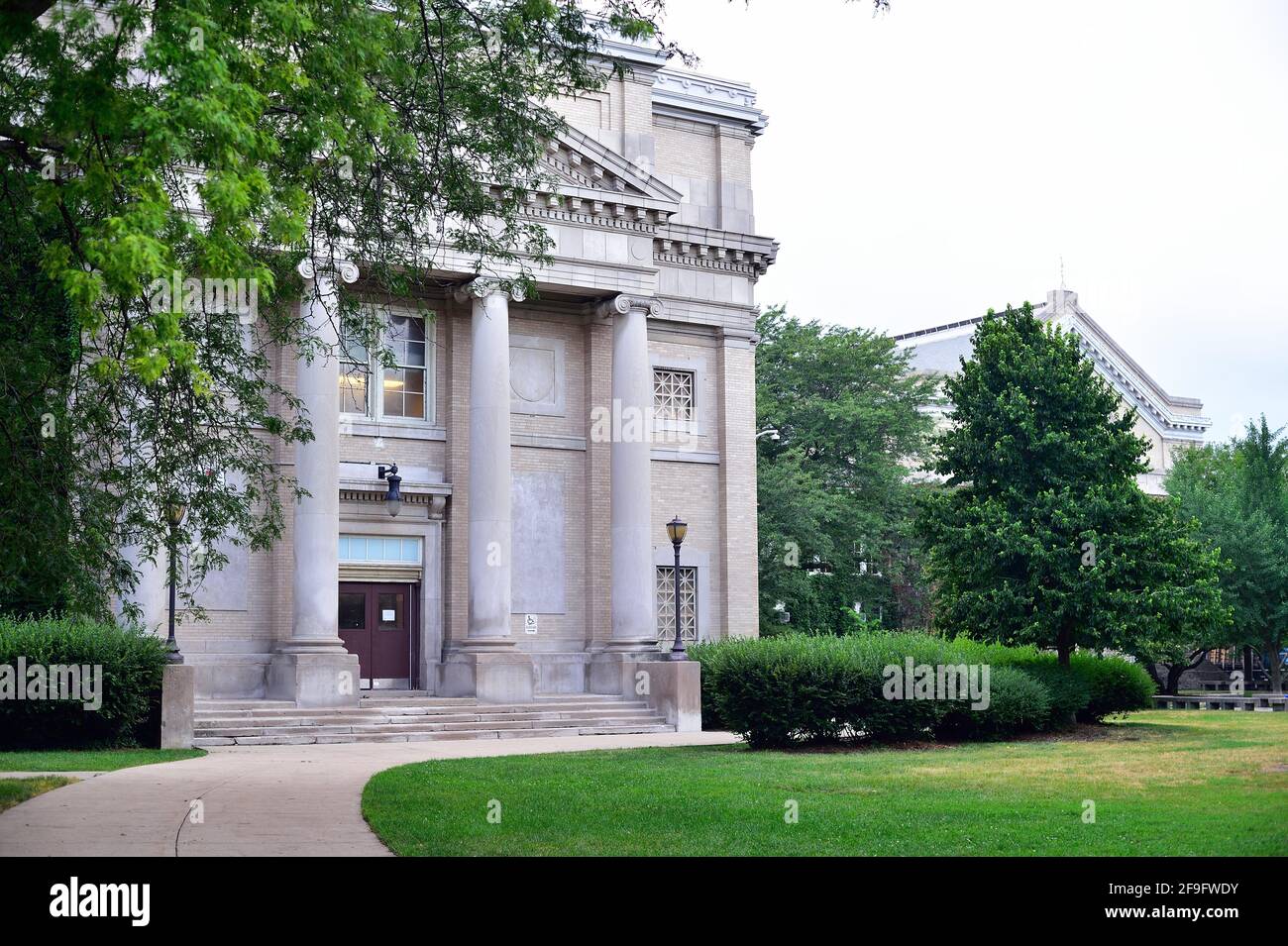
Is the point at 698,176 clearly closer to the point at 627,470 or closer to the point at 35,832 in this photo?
the point at 627,470

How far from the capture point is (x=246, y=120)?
1188 cm

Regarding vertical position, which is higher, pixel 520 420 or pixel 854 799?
pixel 520 420

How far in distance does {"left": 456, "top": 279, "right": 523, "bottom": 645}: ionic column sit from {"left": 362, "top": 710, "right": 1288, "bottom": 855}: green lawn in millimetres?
9839

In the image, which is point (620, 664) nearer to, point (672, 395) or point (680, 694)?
point (680, 694)

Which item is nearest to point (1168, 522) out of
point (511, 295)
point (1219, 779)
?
point (1219, 779)

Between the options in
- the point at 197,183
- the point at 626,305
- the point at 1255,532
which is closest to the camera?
the point at 197,183

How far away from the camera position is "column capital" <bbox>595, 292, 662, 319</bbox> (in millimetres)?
35000

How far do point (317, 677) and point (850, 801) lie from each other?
56.3ft

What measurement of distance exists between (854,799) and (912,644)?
8.98 metres

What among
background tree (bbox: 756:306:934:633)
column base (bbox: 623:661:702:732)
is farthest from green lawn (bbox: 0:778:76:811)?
background tree (bbox: 756:306:934:633)

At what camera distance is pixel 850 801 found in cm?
1523

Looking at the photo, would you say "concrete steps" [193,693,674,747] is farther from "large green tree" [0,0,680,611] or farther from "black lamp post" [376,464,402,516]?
"large green tree" [0,0,680,611]

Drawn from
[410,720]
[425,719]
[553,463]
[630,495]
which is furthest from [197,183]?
[553,463]

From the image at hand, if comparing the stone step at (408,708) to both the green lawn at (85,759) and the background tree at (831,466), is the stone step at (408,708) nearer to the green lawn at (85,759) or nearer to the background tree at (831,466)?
the green lawn at (85,759)
